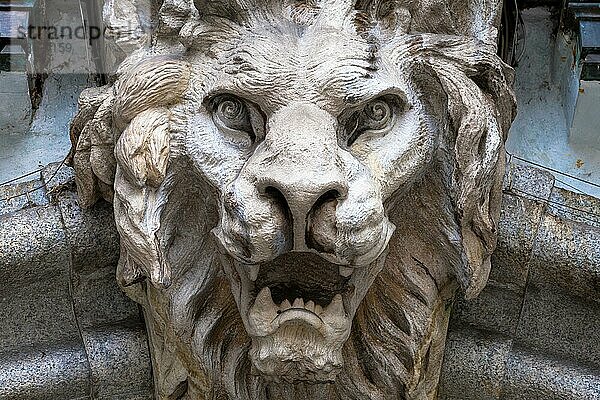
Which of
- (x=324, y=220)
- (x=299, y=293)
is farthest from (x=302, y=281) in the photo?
(x=324, y=220)

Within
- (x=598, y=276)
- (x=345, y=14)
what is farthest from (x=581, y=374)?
(x=345, y=14)

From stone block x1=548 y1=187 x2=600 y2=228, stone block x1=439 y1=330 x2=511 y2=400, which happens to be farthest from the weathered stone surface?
stone block x1=548 y1=187 x2=600 y2=228

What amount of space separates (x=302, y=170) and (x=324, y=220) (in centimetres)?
6

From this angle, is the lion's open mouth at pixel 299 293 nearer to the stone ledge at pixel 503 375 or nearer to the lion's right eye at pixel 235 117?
the lion's right eye at pixel 235 117

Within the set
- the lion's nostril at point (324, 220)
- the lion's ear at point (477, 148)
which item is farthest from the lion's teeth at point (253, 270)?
the lion's ear at point (477, 148)

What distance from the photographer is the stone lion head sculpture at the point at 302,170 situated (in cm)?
121

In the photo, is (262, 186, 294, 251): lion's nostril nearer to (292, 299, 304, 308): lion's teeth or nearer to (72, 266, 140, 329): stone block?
(292, 299, 304, 308): lion's teeth

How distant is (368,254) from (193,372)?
40 cm

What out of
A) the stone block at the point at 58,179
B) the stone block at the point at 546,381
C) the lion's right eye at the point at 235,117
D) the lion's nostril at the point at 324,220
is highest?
the lion's right eye at the point at 235,117

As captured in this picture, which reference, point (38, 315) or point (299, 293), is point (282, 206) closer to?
point (299, 293)

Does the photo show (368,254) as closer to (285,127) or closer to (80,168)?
(285,127)

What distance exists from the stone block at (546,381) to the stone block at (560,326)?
0.03 metres

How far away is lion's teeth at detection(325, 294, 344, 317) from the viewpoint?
4.27 ft

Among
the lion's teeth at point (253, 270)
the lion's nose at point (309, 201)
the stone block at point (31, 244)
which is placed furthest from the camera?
the stone block at point (31, 244)
